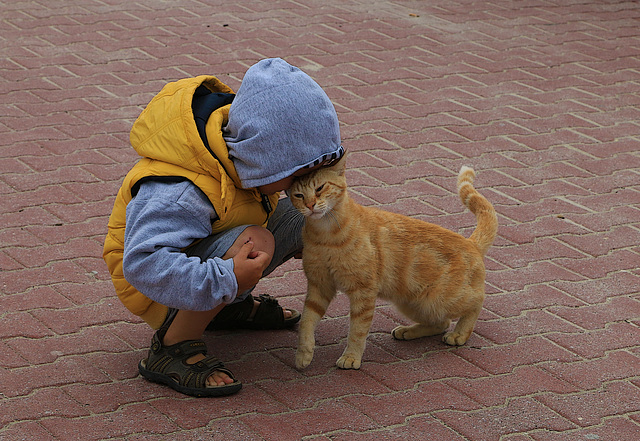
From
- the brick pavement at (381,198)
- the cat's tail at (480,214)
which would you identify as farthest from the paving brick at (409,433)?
the cat's tail at (480,214)

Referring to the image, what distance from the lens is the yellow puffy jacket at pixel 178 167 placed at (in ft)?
9.80

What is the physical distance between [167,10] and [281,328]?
4851mm

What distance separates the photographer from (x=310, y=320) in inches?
132

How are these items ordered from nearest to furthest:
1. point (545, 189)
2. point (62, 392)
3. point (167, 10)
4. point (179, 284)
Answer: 1. point (179, 284)
2. point (62, 392)
3. point (545, 189)
4. point (167, 10)

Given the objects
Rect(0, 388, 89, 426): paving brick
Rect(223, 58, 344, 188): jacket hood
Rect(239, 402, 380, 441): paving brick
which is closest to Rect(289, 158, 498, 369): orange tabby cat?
Rect(223, 58, 344, 188): jacket hood

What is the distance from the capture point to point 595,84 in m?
6.79

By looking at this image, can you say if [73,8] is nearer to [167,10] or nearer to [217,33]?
[167,10]

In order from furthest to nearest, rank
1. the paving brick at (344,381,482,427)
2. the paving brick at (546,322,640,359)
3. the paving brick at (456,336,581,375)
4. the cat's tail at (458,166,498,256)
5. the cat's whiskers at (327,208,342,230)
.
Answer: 1. the cat's tail at (458,166,498,256)
2. the paving brick at (546,322,640,359)
3. the paving brick at (456,336,581,375)
4. the cat's whiskers at (327,208,342,230)
5. the paving brick at (344,381,482,427)

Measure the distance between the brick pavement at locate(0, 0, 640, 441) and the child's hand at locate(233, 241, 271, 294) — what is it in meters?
0.46

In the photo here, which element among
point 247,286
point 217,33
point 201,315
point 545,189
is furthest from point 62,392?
point 217,33

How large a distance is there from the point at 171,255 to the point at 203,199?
256 millimetres

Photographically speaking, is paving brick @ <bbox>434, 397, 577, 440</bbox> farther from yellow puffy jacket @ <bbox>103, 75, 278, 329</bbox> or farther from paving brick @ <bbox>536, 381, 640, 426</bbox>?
yellow puffy jacket @ <bbox>103, 75, 278, 329</bbox>

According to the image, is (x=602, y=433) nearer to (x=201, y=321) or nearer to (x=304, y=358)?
(x=304, y=358)

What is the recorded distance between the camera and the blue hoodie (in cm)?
284
